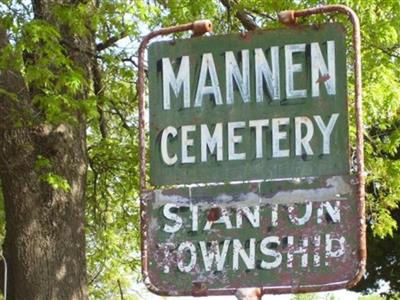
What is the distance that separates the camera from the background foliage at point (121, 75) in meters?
9.62

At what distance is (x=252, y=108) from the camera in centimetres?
356

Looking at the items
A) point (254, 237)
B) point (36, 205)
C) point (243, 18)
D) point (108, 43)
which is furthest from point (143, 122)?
point (108, 43)

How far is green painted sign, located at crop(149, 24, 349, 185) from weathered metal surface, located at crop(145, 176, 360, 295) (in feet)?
0.22

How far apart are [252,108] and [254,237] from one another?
476 millimetres

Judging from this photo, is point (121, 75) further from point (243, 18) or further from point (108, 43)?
point (243, 18)

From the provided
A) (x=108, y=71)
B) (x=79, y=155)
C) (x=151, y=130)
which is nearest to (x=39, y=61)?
(x=79, y=155)

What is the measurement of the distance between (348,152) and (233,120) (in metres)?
0.44

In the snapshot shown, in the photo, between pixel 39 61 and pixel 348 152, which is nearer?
pixel 348 152

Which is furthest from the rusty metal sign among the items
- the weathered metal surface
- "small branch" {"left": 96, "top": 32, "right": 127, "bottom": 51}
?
"small branch" {"left": 96, "top": 32, "right": 127, "bottom": 51}

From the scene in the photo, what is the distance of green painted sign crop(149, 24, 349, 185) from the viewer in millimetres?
3508

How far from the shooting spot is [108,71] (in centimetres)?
1191

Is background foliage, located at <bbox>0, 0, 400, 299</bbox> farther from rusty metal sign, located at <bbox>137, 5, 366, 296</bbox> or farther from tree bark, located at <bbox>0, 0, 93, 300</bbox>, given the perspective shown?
rusty metal sign, located at <bbox>137, 5, 366, 296</bbox>

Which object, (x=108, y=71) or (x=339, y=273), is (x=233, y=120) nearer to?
(x=339, y=273)

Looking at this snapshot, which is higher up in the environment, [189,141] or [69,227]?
[189,141]
